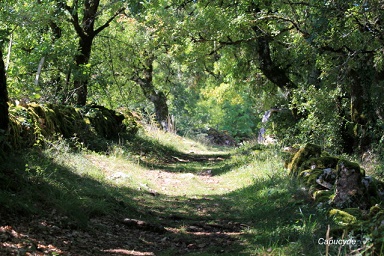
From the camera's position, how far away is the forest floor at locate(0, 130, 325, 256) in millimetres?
4203

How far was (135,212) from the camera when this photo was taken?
6168 millimetres

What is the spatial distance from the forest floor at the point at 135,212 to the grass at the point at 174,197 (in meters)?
0.01

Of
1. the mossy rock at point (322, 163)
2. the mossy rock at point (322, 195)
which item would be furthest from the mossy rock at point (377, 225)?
the mossy rock at point (322, 163)

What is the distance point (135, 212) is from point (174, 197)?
1801 millimetres

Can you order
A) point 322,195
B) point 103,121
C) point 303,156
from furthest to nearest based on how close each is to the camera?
point 103,121
point 303,156
point 322,195

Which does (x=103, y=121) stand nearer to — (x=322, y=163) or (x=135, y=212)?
(x=135, y=212)

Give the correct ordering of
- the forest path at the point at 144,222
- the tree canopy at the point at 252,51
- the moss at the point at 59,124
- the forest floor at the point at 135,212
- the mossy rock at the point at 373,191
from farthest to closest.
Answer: the tree canopy at the point at 252,51 → the moss at the point at 59,124 → the mossy rock at the point at 373,191 → the forest floor at the point at 135,212 → the forest path at the point at 144,222

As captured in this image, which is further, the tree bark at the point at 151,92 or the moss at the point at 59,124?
the tree bark at the point at 151,92

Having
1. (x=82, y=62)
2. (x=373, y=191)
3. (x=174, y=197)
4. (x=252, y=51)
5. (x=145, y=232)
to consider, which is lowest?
(x=174, y=197)

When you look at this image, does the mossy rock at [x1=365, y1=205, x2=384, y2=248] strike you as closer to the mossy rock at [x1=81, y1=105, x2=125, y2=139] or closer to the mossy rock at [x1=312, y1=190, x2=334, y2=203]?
the mossy rock at [x1=312, y1=190, x2=334, y2=203]

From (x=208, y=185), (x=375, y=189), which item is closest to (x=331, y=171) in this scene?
(x=375, y=189)

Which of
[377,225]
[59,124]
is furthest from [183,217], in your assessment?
[59,124]

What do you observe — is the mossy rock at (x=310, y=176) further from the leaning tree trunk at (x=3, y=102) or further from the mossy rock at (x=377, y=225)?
the leaning tree trunk at (x=3, y=102)

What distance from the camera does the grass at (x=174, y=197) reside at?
4574 mm
